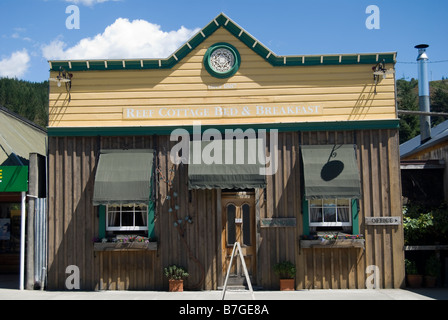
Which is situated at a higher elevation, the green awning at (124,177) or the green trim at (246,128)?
the green trim at (246,128)

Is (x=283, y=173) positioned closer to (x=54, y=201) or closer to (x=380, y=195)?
(x=380, y=195)

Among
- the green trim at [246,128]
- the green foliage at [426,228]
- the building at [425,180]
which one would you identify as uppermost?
the green trim at [246,128]

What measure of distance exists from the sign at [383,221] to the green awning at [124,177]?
18.4 ft

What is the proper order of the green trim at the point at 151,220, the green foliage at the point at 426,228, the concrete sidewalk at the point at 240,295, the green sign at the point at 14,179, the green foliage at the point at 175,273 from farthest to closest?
the green sign at the point at 14,179 → the green foliage at the point at 426,228 → the green trim at the point at 151,220 → the green foliage at the point at 175,273 → the concrete sidewalk at the point at 240,295

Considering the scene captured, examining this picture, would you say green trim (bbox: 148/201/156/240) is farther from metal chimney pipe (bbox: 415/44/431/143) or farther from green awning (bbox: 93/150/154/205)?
metal chimney pipe (bbox: 415/44/431/143)

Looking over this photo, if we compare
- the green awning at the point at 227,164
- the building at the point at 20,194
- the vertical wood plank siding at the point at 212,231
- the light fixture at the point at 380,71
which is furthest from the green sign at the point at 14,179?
the light fixture at the point at 380,71

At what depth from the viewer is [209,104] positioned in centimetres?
1300

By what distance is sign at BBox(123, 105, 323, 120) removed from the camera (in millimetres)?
12906

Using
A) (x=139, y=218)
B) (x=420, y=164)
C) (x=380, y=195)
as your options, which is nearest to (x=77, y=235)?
(x=139, y=218)

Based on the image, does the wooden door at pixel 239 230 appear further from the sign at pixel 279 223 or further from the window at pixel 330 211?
the window at pixel 330 211

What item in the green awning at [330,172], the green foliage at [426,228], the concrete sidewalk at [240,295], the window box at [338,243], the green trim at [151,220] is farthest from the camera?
the green foliage at [426,228]

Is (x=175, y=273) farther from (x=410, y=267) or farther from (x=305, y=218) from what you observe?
(x=410, y=267)

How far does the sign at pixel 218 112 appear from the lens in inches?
508

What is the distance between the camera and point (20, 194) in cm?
1534
